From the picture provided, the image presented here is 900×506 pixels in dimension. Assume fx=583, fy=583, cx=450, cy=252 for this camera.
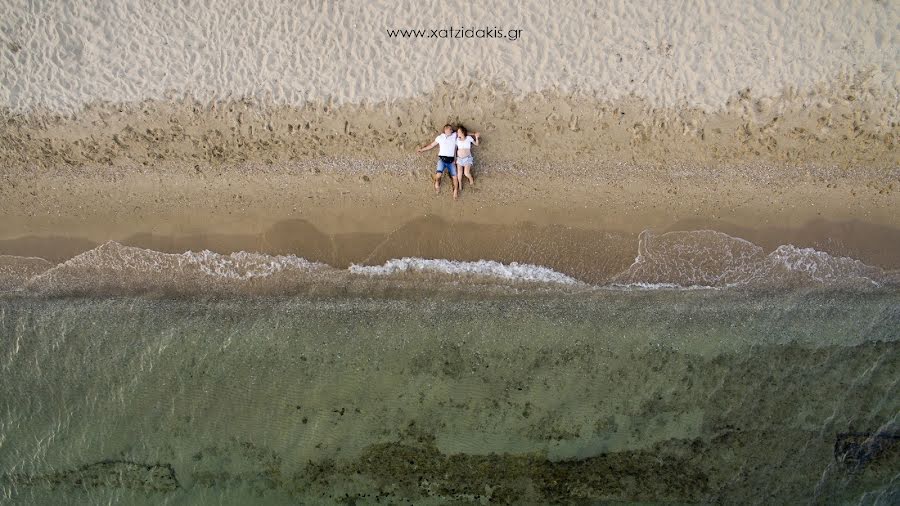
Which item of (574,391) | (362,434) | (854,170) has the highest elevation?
(854,170)

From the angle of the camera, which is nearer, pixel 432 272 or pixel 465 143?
pixel 465 143

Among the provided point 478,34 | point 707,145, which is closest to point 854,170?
point 707,145

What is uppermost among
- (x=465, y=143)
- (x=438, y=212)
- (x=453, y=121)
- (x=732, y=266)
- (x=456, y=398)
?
(x=453, y=121)

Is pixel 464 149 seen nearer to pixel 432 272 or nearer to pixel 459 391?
pixel 432 272

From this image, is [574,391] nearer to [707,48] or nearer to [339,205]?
[339,205]

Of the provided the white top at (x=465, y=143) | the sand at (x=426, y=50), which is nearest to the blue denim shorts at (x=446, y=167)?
the white top at (x=465, y=143)

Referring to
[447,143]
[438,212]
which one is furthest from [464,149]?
[438,212]
